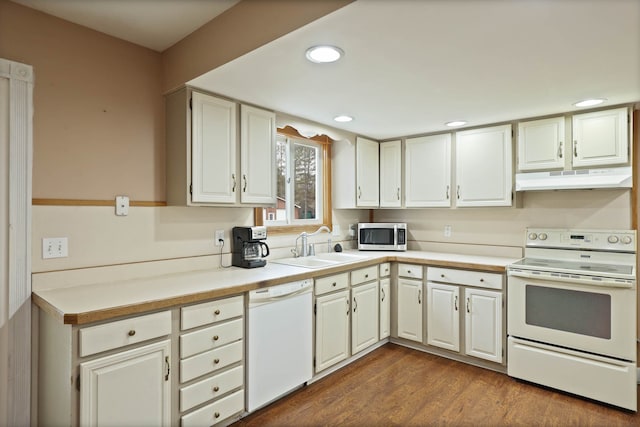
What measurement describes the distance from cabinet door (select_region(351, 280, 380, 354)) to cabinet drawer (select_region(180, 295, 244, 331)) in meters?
1.17

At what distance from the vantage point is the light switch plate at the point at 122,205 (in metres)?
2.23

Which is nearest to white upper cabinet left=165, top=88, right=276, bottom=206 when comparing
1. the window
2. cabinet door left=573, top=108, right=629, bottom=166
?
the window

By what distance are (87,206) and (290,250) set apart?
5.48 feet

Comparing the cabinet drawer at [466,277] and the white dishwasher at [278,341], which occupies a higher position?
the cabinet drawer at [466,277]

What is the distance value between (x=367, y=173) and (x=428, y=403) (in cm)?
225

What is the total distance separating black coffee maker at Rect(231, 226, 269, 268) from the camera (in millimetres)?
2680

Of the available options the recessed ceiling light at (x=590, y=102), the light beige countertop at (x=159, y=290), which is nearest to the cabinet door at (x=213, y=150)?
the light beige countertop at (x=159, y=290)

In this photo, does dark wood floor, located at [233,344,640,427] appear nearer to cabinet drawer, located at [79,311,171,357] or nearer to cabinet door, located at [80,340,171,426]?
cabinet door, located at [80,340,171,426]

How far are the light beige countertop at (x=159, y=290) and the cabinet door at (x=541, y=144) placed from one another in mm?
897

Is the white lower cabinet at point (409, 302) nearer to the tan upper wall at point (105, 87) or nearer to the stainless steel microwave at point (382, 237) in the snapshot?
the stainless steel microwave at point (382, 237)

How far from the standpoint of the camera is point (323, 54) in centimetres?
185

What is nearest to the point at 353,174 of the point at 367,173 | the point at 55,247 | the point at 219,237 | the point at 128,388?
the point at 367,173

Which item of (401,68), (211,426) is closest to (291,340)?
(211,426)

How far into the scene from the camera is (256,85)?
229 cm
